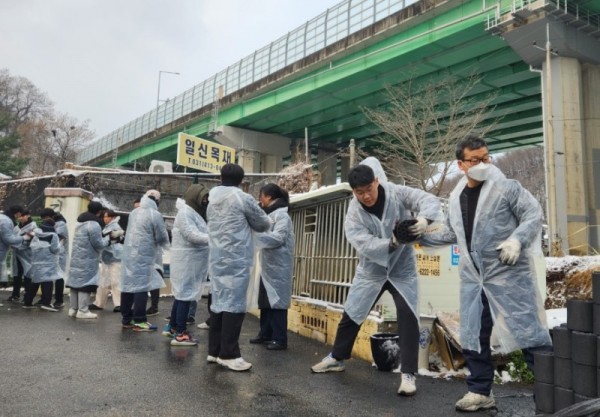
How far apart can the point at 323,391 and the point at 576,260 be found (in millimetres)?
4311

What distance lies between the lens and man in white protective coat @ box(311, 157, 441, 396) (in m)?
3.71

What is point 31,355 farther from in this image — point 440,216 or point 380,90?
point 380,90

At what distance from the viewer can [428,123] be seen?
15992 millimetres

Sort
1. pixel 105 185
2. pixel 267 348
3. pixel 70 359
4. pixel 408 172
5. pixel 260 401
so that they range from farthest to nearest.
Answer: pixel 408 172
pixel 105 185
pixel 267 348
pixel 70 359
pixel 260 401

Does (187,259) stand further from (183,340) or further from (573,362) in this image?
(573,362)

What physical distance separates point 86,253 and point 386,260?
17.6 feet

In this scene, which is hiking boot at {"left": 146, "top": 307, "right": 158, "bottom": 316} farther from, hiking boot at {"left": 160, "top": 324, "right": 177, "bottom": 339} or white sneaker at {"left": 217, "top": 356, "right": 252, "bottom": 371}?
white sneaker at {"left": 217, "top": 356, "right": 252, "bottom": 371}

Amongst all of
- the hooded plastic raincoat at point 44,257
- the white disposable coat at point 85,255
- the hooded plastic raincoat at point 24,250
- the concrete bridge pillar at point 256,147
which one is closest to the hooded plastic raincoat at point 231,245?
the white disposable coat at point 85,255

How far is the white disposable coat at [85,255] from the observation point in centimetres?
730

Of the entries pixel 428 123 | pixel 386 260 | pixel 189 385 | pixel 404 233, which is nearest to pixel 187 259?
pixel 189 385

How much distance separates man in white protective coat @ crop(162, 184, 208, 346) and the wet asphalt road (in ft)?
0.93

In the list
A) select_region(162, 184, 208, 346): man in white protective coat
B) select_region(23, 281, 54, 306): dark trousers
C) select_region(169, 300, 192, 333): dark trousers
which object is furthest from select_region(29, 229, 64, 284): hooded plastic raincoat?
select_region(169, 300, 192, 333): dark trousers

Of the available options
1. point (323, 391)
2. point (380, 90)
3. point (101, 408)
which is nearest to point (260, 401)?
point (323, 391)

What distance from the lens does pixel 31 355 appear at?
179 inches
